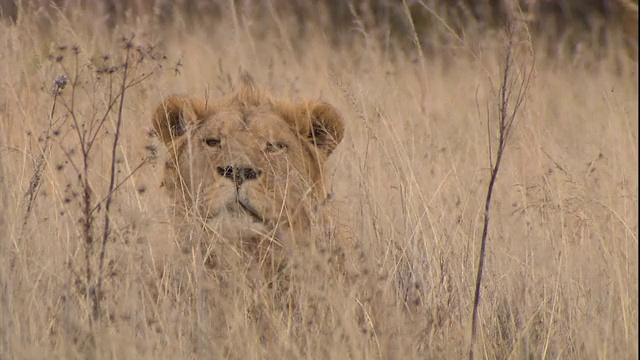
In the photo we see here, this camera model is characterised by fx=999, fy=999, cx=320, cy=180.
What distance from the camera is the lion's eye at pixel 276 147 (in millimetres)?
4292

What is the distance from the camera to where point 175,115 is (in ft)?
15.1

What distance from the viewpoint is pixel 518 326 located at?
149 inches

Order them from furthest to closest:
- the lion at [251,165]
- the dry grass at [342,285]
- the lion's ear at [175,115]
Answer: the lion's ear at [175,115] → the lion at [251,165] → the dry grass at [342,285]

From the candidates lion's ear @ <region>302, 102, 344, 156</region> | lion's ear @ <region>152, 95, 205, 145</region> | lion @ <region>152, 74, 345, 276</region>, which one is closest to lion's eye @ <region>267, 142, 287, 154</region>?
lion @ <region>152, 74, 345, 276</region>

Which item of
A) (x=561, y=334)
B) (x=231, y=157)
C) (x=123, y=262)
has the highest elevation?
(x=231, y=157)

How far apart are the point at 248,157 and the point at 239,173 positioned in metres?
0.15

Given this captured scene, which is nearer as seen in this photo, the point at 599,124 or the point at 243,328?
the point at 243,328

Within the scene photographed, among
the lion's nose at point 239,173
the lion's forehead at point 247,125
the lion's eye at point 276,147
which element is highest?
the lion's forehead at point 247,125

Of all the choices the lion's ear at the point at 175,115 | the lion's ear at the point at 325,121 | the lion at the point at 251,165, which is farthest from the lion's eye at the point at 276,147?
the lion's ear at the point at 175,115

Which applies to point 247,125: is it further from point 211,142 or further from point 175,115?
point 175,115

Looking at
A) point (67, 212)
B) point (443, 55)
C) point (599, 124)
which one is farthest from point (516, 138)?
point (443, 55)

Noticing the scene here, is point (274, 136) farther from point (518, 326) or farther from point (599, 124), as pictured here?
point (599, 124)

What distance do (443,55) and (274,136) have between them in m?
8.03

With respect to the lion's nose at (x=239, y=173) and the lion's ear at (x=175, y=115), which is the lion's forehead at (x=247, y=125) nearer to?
the lion's ear at (x=175, y=115)
